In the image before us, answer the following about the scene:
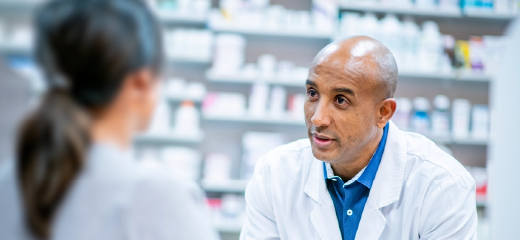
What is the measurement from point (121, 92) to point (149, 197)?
0.14m

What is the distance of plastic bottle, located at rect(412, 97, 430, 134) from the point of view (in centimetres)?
343

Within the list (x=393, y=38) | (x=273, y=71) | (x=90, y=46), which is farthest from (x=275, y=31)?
(x=90, y=46)

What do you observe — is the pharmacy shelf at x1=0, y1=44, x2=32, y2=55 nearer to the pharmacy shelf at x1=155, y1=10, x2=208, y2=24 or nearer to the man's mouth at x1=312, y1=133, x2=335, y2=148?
the man's mouth at x1=312, y1=133, x2=335, y2=148

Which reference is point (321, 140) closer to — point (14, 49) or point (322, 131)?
point (322, 131)

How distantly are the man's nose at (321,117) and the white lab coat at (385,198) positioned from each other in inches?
7.6

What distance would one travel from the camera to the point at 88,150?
0.61 m

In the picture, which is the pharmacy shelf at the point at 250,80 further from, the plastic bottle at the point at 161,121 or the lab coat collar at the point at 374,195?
the lab coat collar at the point at 374,195

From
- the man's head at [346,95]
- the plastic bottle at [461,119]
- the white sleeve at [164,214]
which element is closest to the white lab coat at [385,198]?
the man's head at [346,95]

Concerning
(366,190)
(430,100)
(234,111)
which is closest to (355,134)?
(366,190)

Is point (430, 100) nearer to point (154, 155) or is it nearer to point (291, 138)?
point (291, 138)

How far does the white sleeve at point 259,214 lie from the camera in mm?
1486

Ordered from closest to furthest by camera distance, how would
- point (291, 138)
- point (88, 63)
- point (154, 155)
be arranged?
point (88, 63)
point (154, 155)
point (291, 138)

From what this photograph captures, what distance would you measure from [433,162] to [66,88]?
3.72 ft

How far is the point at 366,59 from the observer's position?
1427 mm
